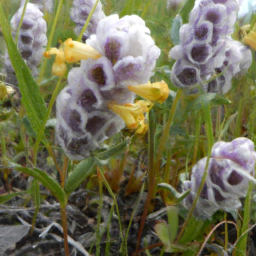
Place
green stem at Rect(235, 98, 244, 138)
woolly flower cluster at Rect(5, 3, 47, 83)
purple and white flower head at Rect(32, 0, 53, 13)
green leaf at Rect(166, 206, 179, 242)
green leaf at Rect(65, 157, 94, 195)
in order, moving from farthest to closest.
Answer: purple and white flower head at Rect(32, 0, 53, 13) < green stem at Rect(235, 98, 244, 138) < woolly flower cluster at Rect(5, 3, 47, 83) < green leaf at Rect(166, 206, 179, 242) < green leaf at Rect(65, 157, 94, 195)

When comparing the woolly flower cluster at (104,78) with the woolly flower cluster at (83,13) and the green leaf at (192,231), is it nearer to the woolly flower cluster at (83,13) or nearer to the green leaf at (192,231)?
the green leaf at (192,231)

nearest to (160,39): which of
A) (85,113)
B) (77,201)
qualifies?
(77,201)

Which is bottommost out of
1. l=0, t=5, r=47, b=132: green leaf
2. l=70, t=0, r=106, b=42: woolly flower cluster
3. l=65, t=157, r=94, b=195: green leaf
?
l=65, t=157, r=94, b=195: green leaf

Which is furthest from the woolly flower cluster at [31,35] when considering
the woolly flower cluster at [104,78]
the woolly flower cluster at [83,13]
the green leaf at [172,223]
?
the green leaf at [172,223]

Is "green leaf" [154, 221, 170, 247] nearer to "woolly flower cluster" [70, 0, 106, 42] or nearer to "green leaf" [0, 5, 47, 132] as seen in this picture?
"green leaf" [0, 5, 47, 132]

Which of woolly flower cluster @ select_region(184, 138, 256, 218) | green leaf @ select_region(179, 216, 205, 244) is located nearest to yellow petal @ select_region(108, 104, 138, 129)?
woolly flower cluster @ select_region(184, 138, 256, 218)

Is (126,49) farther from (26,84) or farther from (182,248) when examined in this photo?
(182,248)

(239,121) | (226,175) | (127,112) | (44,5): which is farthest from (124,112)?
(44,5)
